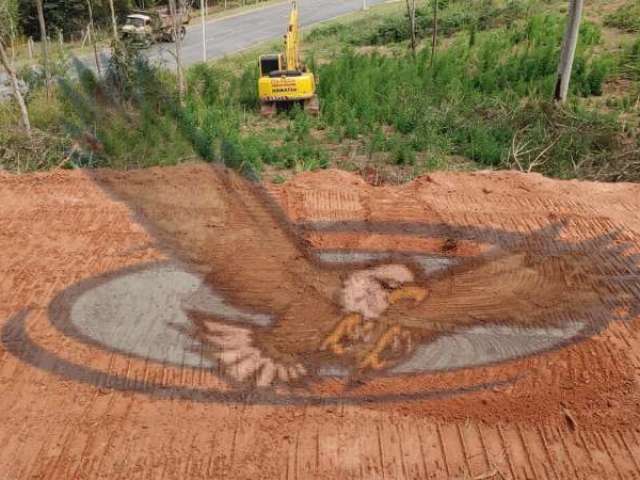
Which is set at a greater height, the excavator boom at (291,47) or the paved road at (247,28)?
the excavator boom at (291,47)

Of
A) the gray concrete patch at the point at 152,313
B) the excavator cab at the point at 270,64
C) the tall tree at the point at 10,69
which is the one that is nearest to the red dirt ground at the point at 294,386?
the gray concrete patch at the point at 152,313

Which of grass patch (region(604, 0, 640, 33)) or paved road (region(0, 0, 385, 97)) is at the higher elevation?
grass patch (region(604, 0, 640, 33))

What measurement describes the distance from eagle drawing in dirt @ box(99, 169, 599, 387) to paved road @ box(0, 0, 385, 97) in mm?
13207

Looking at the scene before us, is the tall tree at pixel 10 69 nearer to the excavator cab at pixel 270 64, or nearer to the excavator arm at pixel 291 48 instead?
the excavator cab at pixel 270 64

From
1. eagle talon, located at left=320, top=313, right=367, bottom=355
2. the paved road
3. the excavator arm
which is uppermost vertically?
the excavator arm

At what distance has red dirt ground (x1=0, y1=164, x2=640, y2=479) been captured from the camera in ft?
13.9

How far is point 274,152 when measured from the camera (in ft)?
34.7

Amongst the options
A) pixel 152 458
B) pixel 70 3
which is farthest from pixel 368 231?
pixel 70 3

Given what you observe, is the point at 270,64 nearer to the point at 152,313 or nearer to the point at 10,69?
the point at 10,69

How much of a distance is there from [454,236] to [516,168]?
3.59 meters

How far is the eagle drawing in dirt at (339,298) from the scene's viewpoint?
16.9 feet

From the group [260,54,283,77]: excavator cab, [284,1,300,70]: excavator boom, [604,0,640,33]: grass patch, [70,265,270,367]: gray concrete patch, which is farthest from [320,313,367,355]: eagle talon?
[604,0,640,33]: grass patch

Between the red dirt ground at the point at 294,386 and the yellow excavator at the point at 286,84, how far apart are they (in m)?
5.46

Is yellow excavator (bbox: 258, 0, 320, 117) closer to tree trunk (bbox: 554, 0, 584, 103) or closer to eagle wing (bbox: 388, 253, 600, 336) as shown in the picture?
tree trunk (bbox: 554, 0, 584, 103)
